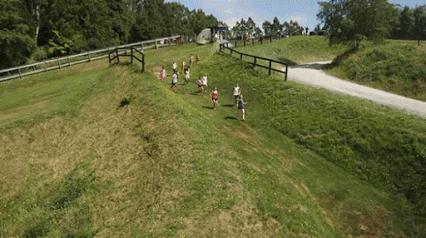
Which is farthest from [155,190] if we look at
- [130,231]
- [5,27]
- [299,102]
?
[5,27]

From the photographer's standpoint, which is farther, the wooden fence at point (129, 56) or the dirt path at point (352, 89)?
the wooden fence at point (129, 56)

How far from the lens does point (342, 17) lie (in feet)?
165

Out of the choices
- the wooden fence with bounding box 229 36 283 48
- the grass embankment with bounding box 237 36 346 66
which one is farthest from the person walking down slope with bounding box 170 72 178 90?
the wooden fence with bounding box 229 36 283 48

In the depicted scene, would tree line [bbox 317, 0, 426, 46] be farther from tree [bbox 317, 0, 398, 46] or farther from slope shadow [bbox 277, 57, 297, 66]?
slope shadow [bbox 277, 57, 297, 66]

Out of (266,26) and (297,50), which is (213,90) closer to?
(297,50)

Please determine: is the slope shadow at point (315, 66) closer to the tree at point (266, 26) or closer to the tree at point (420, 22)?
the tree at point (420, 22)

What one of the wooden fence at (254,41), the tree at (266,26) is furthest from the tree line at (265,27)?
the wooden fence at (254,41)

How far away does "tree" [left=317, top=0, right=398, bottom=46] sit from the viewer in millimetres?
48188

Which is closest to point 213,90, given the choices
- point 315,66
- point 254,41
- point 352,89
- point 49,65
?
point 352,89

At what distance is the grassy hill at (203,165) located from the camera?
17266 millimetres

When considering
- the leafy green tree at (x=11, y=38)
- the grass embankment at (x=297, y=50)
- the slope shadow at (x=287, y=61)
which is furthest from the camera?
the grass embankment at (x=297, y=50)

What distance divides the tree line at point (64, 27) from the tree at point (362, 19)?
35542 millimetres

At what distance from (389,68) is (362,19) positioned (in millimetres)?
11209

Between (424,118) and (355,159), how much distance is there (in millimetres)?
5356
